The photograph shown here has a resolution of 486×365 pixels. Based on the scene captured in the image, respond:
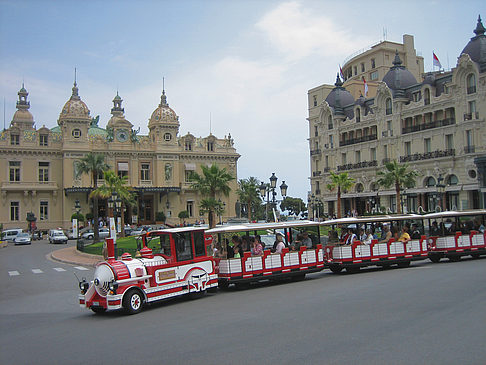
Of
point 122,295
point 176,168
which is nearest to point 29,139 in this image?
point 176,168

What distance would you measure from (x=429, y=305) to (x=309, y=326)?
3.36 metres

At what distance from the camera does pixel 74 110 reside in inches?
2670

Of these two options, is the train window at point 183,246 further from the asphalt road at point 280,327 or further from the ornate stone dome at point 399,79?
the ornate stone dome at point 399,79

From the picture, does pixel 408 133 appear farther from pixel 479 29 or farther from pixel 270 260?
pixel 270 260

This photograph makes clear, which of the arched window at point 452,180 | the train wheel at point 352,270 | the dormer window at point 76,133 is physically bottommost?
the train wheel at point 352,270

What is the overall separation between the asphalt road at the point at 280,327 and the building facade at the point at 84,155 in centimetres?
5303

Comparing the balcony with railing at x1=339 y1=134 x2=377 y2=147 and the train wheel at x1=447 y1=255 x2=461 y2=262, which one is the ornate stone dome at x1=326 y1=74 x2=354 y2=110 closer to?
the balcony with railing at x1=339 y1=134 x2=377 y2=147

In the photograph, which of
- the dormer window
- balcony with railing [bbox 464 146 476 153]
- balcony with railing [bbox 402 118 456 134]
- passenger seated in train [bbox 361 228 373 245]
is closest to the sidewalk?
passenger seated in train [bbox 361 228 373 245]

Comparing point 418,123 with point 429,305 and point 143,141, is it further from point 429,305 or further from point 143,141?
point 429,305

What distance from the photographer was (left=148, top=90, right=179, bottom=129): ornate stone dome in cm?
7339

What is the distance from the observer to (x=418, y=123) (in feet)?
188

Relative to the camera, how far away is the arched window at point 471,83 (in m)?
50.3

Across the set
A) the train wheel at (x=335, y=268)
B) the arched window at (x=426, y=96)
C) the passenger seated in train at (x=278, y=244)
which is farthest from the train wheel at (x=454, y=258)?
the arched window at (x=426, y=96)

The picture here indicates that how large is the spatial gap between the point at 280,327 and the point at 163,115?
66133 millimetres
